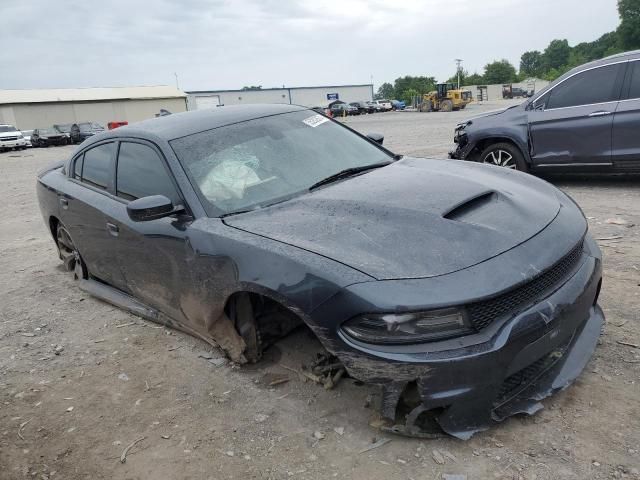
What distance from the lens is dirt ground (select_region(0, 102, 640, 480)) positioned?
2.33 meters

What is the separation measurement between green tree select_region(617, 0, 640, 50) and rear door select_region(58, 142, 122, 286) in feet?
301

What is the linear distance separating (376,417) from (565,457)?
838mm

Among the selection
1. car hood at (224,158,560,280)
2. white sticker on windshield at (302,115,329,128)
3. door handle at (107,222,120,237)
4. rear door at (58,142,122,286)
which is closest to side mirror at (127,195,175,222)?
car hood at (224,158,560,280)

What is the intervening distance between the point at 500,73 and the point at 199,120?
113386 mm

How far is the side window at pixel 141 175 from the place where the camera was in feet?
11.2

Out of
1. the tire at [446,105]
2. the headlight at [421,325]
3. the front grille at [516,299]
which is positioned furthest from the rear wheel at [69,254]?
the tire at [446,105]

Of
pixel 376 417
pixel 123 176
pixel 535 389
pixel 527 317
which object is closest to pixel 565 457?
pixel 535 389

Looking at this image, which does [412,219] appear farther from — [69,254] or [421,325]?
[69,254]

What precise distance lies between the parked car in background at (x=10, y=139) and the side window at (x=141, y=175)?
33111mm

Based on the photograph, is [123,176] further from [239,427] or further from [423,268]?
[423,268]

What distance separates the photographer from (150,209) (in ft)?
10.0

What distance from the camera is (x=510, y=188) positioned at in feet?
10.4

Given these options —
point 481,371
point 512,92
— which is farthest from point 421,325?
point 512,92

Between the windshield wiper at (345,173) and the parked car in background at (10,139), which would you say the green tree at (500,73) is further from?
the windshield wiper at (345,173)
